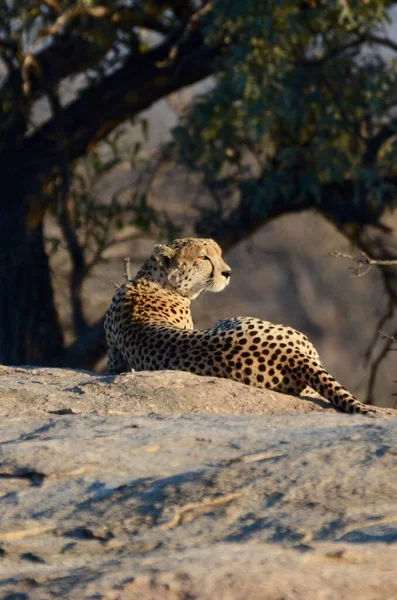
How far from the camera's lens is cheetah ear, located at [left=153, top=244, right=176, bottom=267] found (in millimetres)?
6016

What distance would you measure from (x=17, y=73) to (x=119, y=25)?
1.23m

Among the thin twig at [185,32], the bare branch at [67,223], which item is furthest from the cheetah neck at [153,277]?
the bare branch at [67,223]

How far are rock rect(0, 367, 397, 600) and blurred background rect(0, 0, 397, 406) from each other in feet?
17.7

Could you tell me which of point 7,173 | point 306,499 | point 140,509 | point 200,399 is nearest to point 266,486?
point 306,499

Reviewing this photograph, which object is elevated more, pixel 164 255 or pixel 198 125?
pixel 198 125

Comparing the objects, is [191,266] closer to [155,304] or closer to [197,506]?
[155,304]

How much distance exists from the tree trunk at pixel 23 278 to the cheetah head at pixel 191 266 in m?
5.13

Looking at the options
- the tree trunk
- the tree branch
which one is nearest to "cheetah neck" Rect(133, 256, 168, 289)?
the tree branch

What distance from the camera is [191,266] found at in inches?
236

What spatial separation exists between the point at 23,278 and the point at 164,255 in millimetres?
5319

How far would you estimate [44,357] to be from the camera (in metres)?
11.1

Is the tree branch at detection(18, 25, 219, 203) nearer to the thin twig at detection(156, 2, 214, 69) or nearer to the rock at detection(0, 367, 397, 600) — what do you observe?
the thin twig at detection(156, 2, 214, 69)

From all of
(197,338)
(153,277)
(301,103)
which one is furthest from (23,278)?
(197,338)

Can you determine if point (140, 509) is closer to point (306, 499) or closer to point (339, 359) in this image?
point (306, 499)
